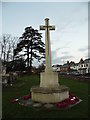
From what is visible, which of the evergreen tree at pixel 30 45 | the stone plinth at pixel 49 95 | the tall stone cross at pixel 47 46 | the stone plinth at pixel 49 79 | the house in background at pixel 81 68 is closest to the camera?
the stone plinth at pixel 49 95

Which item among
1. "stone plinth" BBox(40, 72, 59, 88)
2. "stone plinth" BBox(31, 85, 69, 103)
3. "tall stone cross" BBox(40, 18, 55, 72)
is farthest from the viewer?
"tall stone cross" BBox(40, 18, 55, 72)

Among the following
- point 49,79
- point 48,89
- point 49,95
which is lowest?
point 49,95

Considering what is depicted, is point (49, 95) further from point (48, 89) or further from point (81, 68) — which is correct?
point (81, 68)

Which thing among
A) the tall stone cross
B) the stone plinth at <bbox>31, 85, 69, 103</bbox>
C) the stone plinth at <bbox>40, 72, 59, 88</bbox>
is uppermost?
the tall stone cross

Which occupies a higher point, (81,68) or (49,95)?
(81,68)

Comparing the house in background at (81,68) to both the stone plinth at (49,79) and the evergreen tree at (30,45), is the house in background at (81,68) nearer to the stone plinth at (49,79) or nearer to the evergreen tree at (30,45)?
the evergreen tree at (30,45)

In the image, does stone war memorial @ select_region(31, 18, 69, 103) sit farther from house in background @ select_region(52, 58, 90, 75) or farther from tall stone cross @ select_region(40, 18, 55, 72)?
house in background @ select_region(52, 58, 90, 75)

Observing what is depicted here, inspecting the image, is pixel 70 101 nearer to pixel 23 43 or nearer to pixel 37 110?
pixel 37 110

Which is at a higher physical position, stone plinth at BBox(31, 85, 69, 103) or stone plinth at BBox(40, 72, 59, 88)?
stone plinth at BBox(40, 72, 59, 88)

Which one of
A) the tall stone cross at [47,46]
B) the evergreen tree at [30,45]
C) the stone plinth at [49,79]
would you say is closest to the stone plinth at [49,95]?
the stone plinth at [49,79]

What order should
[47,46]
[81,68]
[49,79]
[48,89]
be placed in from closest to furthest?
[48,89], [49,79], [47,46], [81,68]

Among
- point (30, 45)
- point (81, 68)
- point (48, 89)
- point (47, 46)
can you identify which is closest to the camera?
point (48, 89)

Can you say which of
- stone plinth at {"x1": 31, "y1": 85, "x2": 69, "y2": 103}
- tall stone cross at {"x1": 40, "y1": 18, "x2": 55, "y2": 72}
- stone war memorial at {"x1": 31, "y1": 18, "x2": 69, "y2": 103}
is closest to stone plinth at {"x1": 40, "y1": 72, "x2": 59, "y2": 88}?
stone war memorial at {"x1": 31, "y1": 18, "x2": 69, "y2": 103}

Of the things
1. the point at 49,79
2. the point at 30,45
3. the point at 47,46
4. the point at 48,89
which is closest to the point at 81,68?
the point at 30,45
